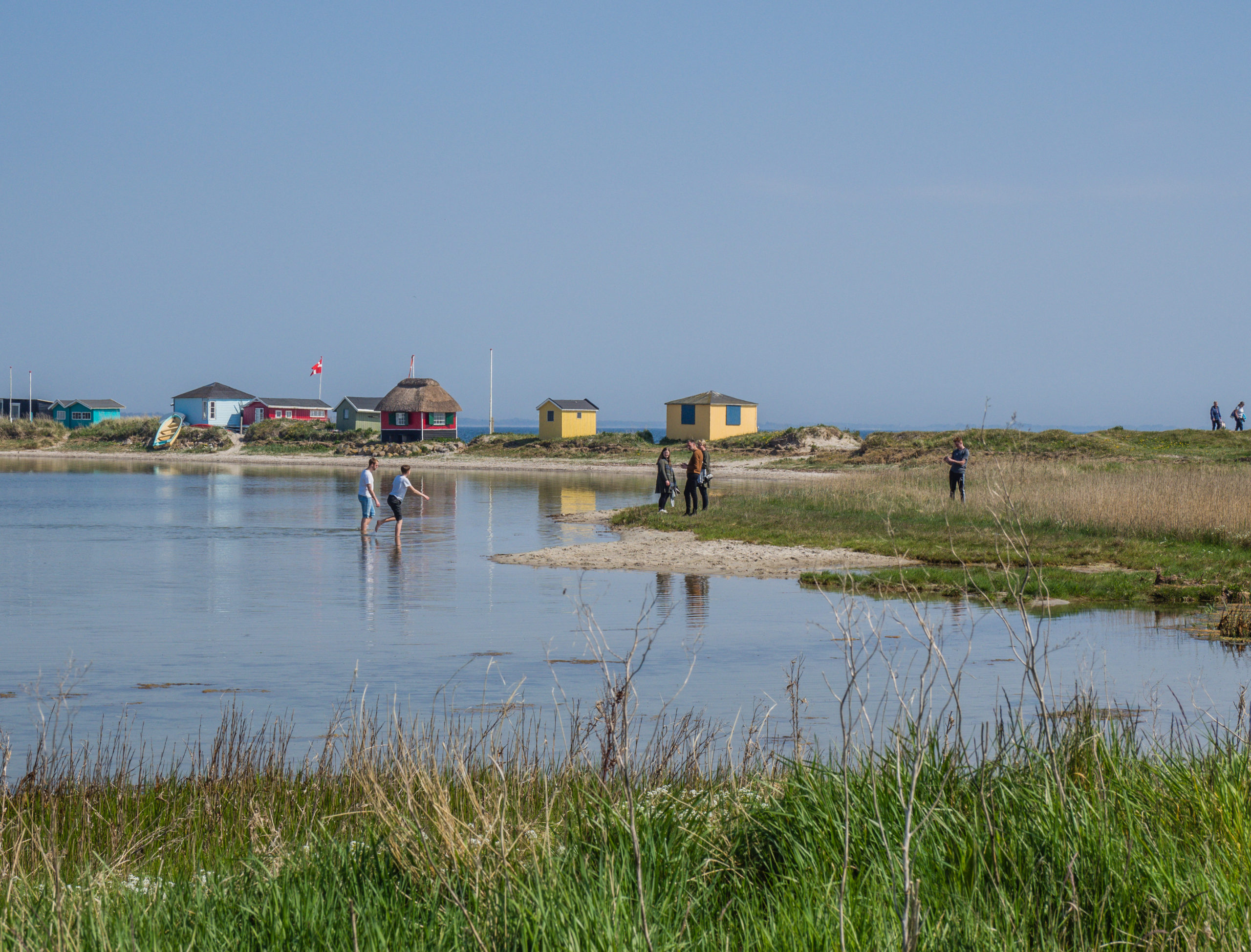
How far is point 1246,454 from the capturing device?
48906 mm

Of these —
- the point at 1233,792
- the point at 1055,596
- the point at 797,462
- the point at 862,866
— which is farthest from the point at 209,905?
the point at 797,462

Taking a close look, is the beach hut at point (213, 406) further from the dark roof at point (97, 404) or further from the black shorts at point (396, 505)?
the black shorts at point (396, 505)

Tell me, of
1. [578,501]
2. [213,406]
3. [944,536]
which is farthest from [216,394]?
[944,536]

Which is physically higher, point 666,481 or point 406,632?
point 666,481

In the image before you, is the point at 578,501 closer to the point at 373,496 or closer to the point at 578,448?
the point at 373,496

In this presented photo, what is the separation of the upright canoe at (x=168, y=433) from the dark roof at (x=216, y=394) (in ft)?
25.4

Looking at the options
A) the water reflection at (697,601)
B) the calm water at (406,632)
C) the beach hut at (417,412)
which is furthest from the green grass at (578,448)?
the water reflection at (697,601)

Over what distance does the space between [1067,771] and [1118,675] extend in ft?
23.0

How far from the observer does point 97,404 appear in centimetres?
11225

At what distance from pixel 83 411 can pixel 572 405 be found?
57528 mm

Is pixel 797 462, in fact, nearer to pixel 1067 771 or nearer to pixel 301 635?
pixel 301 635

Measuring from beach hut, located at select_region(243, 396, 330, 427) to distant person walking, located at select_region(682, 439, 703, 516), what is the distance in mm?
77996

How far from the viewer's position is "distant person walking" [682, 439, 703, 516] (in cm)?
2844

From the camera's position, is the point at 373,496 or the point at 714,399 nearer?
the point at 373,496
